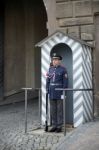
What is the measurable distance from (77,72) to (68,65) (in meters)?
0.61

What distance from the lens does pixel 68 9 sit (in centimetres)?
1163

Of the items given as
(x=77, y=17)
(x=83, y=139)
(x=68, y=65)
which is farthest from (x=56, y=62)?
(x=83, y=139)

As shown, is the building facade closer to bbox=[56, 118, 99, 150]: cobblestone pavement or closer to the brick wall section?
the brick wall section

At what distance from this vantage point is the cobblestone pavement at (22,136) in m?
8.73

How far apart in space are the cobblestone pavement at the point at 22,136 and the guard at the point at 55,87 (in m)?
0.39

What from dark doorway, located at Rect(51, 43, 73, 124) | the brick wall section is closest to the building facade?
the brick wall section

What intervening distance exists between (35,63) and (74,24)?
7.36m

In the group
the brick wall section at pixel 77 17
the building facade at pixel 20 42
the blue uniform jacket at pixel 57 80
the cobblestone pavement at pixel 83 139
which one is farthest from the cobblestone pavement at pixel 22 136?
the building facade at pixel 20 42

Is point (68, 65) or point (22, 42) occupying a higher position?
point (22, 42)

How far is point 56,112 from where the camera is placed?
1015 cm

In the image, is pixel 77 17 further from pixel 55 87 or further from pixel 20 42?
pixel 20 42

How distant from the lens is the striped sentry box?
10320 millimetres

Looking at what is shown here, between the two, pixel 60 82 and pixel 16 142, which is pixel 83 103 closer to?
pixel 60 82

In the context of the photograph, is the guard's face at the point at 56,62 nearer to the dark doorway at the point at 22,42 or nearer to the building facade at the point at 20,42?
the building facade at the point at 20,42
